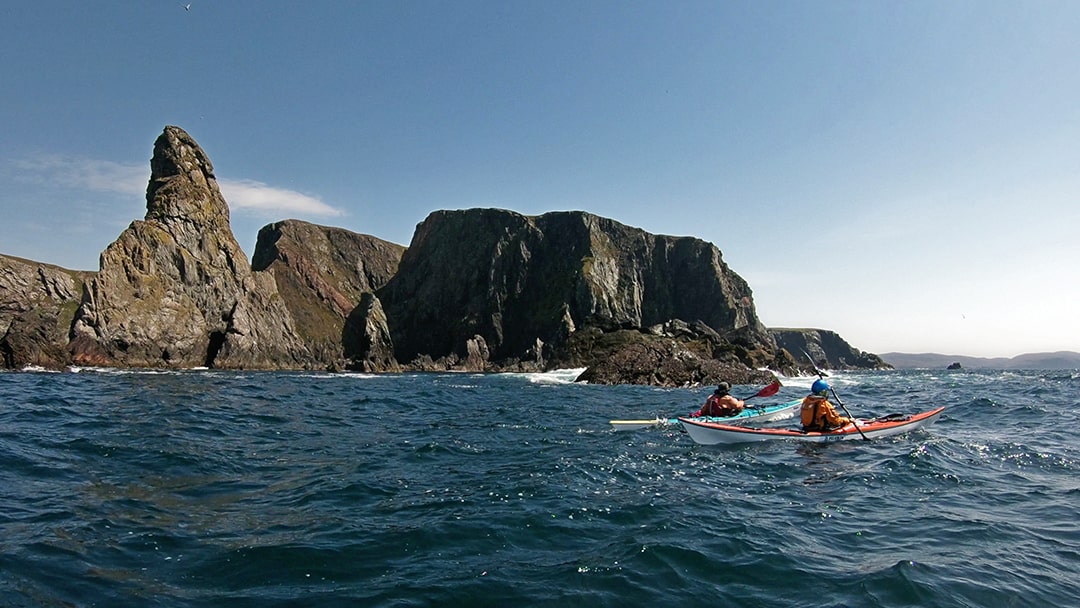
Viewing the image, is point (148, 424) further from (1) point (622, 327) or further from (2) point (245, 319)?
(2) point (245, 319)

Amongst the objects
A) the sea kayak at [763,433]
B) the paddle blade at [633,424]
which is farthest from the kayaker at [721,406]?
the sea kayak at [763,433]

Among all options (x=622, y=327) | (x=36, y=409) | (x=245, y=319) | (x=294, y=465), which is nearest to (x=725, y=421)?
(x=294, y=465)

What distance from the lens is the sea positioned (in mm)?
6480

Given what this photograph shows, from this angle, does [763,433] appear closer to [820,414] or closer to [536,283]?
[820,414]

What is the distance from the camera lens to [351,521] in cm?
873

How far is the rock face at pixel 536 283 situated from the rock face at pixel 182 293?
34529 millimetres

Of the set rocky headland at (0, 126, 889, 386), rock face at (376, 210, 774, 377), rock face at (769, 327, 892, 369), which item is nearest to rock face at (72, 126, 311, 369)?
rocky headland at (0, 126, 889, 386)

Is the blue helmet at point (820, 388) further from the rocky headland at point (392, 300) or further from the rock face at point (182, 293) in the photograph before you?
the rock face at point (182, 293)

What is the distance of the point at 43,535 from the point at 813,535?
10.8m

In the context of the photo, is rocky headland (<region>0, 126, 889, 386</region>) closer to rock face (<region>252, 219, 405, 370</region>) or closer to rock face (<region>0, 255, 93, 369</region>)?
rock face (<region>0, 255, 93, 369</region>)

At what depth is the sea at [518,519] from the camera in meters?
6.48

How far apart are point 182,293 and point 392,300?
56.1 metres

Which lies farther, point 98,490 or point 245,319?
point 245,319

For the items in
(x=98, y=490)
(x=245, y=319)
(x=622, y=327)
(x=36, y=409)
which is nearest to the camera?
(x=98, y=490)
